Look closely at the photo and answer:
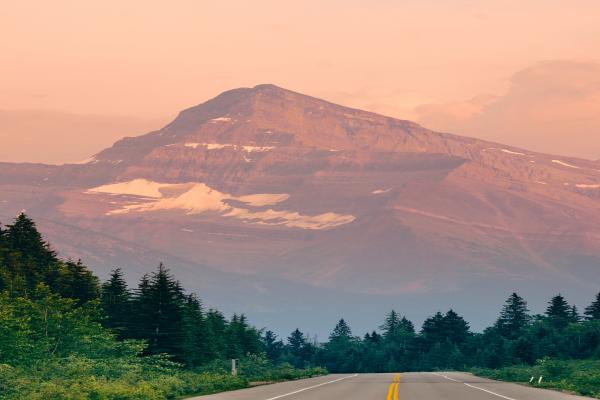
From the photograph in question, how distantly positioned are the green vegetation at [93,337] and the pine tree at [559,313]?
199ft

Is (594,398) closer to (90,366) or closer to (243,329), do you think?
(90,366)

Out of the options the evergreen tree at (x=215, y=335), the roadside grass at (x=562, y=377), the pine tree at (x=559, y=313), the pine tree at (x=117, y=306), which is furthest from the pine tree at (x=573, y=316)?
the pine tree at (x=117, y=306)

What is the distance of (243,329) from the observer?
15200 centimetres

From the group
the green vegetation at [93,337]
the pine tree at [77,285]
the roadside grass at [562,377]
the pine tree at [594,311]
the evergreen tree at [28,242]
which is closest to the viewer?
the green vegetation at [93,337]

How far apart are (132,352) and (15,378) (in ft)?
78.0

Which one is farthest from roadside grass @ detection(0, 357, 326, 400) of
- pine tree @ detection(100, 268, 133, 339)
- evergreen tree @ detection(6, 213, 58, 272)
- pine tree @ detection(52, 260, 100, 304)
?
evergreen tree @ detection(6, 213, 58, 272)

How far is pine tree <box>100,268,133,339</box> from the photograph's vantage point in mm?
85938

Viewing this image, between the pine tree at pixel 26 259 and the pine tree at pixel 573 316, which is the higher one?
the pine tree at pixel 26 259

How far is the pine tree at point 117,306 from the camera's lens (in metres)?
85.9

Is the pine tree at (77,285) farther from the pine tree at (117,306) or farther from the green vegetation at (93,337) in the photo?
the pine tree at (117,306)

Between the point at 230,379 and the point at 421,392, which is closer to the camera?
the point at 421,392

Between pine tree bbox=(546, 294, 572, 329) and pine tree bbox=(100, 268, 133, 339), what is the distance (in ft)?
265

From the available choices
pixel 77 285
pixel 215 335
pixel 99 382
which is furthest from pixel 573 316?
pixel 99 382

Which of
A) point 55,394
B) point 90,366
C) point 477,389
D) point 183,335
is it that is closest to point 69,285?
point 183,335
